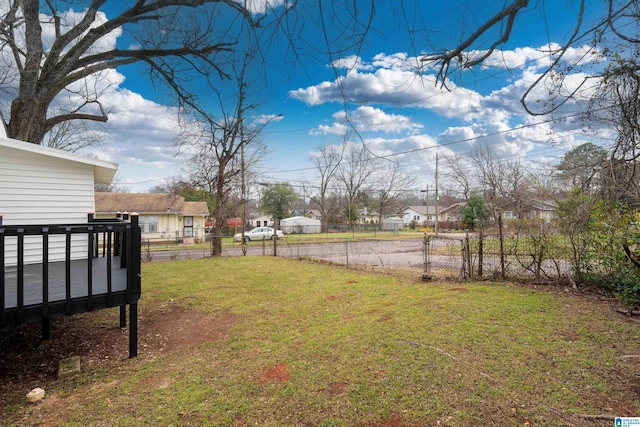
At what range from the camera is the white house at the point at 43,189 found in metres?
5.10

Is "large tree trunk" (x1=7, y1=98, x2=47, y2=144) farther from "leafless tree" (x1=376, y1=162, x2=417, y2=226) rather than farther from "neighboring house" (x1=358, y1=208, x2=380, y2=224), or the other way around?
"neighboring house" (x1=358, y1=208, x2=380, y2=224)

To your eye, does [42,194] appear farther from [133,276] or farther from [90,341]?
[133,276]

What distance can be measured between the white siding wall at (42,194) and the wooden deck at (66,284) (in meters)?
0.97

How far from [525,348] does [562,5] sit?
3.33 meters

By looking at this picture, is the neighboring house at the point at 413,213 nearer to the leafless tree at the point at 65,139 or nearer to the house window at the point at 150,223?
the house window at the point at 150,223

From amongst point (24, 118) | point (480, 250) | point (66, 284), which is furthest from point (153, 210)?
point (480, 250)

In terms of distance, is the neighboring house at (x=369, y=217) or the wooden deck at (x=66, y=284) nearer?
the wooden deck at (x=66, y=284)

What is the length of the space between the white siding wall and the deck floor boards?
0.49m

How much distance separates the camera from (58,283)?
12.6 feet

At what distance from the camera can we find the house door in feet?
82.9

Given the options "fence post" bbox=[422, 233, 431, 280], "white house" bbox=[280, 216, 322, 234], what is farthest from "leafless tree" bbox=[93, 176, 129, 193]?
"fence post" bbox=[422, 233, 431, 280]

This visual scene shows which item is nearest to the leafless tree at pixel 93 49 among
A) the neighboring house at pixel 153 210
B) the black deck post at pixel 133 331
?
the black deck post at pixel 133 331

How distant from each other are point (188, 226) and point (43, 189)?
2089 centimetres

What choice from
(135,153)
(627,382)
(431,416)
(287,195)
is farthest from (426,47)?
(287,195)
